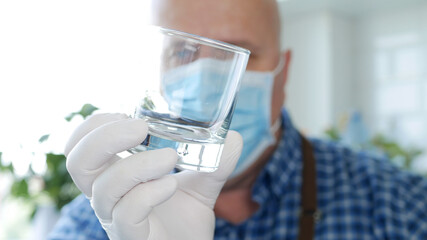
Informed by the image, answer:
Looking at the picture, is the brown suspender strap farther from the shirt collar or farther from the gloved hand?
the gloved hand

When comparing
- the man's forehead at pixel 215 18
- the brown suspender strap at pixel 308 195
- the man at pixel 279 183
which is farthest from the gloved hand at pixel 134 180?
the brown suspender strap at pixel 308 195

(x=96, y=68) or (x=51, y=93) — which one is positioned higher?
(x=96, y=68)

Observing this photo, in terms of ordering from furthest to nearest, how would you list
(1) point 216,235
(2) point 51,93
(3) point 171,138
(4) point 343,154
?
(2) point 51,93 → (4) point 343,154 → (1) point 216,235 → (3) point 171,138

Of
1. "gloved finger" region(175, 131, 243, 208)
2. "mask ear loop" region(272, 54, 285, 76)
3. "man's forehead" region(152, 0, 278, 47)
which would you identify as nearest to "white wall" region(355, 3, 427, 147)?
"mask ear loop" region(272, 54, 285, 76)

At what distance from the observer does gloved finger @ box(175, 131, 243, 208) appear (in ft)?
1.97

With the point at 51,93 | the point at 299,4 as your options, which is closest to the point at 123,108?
the point at 51,93

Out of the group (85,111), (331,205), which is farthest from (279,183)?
(85,111)

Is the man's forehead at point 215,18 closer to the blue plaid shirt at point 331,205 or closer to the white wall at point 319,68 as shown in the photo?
the blue plaid shirt at point 331,205

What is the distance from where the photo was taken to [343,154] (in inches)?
57.0

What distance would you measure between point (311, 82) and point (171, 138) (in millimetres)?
3951

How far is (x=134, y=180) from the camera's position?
524 millimetres

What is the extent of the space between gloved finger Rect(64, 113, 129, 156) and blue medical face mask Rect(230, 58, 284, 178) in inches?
14.7

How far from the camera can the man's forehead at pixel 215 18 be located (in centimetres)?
107

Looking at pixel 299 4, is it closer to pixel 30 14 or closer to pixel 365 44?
pixel 365 44
